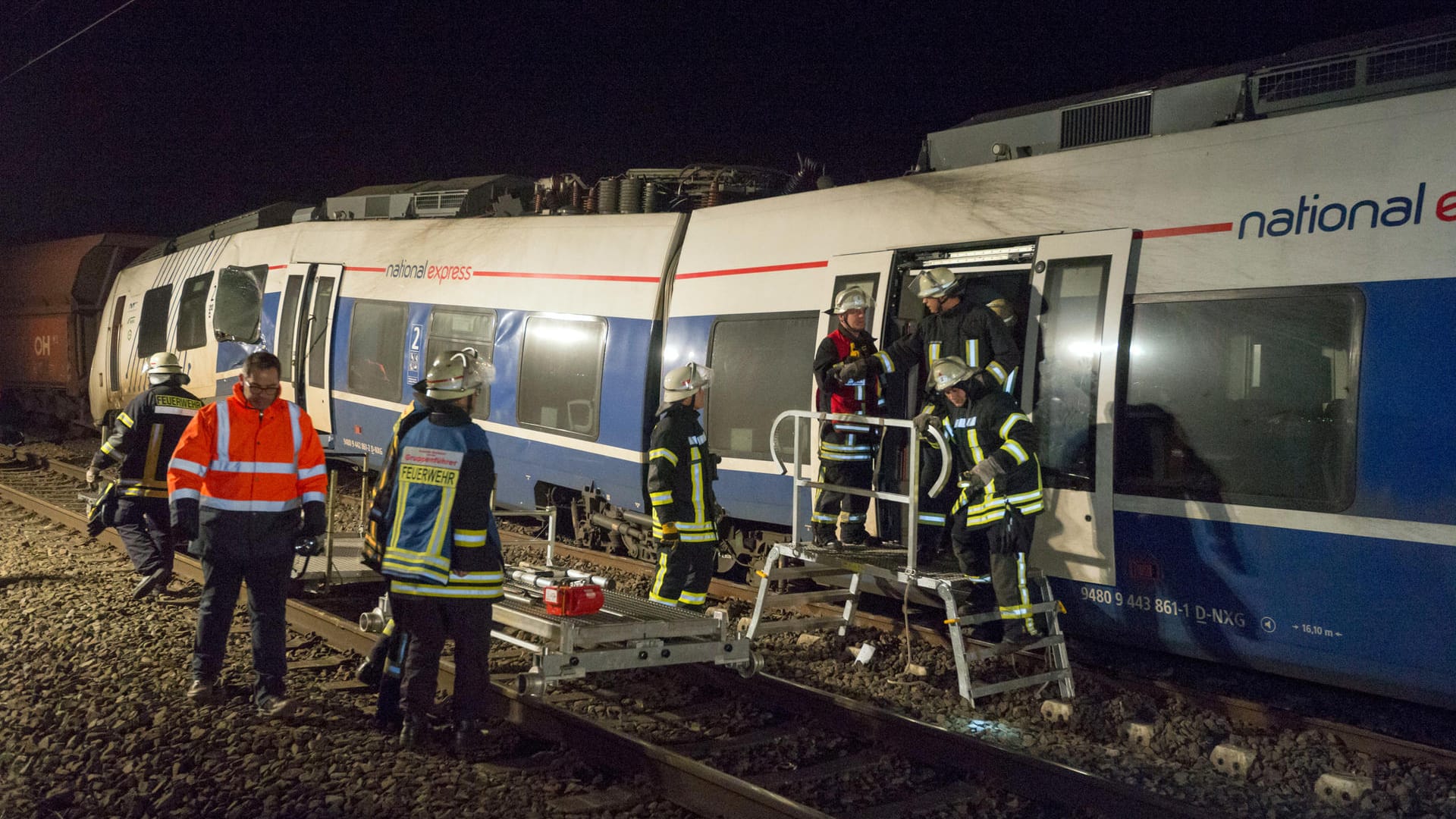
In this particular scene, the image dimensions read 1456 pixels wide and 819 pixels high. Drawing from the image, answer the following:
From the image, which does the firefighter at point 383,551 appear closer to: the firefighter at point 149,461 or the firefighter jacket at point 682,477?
the firefighter jacket at point 682,477

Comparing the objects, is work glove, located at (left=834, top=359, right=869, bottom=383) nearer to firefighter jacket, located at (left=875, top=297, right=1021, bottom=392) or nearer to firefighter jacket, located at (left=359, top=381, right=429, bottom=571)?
firefighter jacket, located at (left=875, top=297, right=1021, bottom=392)

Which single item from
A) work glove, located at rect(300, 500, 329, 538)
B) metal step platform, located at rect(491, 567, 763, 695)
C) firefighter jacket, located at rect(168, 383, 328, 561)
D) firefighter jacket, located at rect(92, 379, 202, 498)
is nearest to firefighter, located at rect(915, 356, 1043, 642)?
metal step platform, located at rect(491, 567, 763, 695)

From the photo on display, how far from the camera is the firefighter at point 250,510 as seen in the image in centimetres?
551

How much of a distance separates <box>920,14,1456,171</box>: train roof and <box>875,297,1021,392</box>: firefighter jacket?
4.05 feet

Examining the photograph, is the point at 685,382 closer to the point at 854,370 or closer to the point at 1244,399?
the point at 854,370

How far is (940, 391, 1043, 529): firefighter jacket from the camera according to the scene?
19.6 ft

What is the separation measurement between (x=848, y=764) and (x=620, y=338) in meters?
5.00

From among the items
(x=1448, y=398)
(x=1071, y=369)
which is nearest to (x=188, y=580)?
(x=1071, y=369)

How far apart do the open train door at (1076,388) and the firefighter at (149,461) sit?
5.90 meters

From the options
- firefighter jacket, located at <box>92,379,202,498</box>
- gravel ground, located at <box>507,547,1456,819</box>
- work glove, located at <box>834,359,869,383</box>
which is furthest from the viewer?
firefighter jacket, located at <box>92,379,202,498</box>

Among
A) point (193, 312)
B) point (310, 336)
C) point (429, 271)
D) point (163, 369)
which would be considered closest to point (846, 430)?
point (163, 369)

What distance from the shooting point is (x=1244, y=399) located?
562 cm

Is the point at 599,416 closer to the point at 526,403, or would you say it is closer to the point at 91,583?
the point at 526,403

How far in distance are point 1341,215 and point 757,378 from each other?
4.09 m
